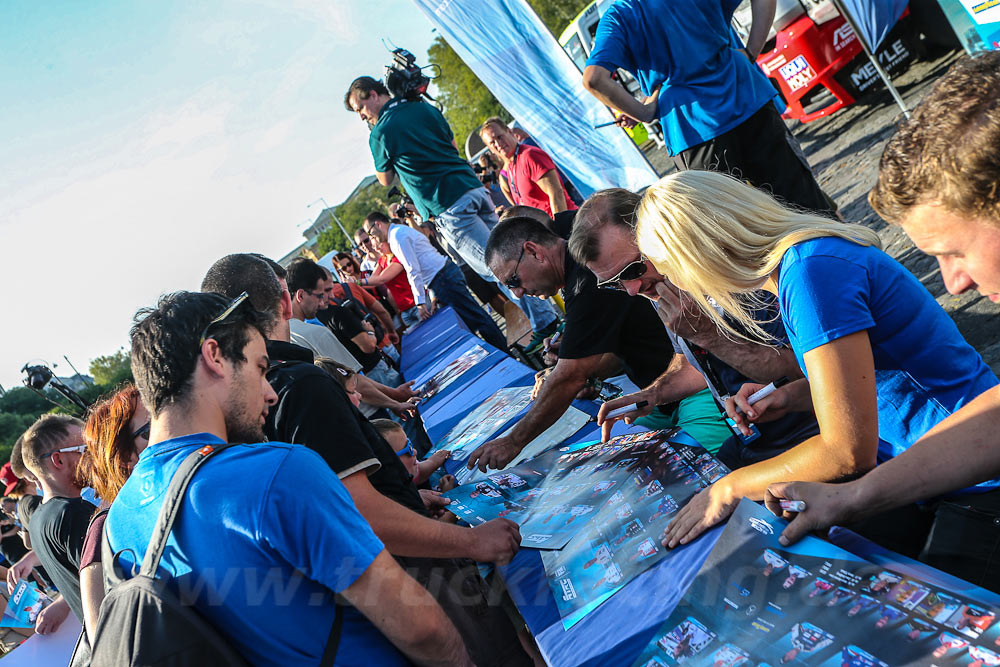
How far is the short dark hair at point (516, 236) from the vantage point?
11.0 feet

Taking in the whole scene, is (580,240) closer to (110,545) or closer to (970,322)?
(110,545)

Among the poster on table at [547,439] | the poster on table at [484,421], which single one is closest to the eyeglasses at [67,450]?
the poster on table at [484,421]

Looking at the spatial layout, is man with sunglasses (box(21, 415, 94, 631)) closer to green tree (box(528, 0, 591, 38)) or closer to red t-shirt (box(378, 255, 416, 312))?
red t-shirt (box(378, 255, 416, 312))

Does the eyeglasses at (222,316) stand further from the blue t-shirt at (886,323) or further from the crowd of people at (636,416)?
the blue t-shirt at (886,323)

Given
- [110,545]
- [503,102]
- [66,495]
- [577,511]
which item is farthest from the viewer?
[503,102]

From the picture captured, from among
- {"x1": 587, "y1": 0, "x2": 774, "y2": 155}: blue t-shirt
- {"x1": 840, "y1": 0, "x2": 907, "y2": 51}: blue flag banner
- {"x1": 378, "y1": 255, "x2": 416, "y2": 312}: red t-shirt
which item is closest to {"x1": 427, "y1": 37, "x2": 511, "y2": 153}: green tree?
{"x1": 378, "y1": 255, "x2": 416, "y2": 312}: red t-shirt

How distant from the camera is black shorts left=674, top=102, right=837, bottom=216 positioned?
127 inches

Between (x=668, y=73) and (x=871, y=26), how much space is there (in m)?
4.07

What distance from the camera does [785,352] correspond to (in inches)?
80.0

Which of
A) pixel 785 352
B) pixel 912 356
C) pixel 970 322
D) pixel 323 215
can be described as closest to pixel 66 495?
pixel 785 352

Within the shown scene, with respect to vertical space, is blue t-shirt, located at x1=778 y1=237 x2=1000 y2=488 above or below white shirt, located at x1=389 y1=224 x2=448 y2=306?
below

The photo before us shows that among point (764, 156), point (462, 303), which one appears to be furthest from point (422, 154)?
point (764, 156)

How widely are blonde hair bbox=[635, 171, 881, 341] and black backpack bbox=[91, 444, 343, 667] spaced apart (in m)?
1.25

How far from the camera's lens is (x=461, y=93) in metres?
34.5
